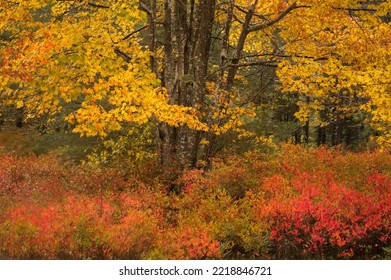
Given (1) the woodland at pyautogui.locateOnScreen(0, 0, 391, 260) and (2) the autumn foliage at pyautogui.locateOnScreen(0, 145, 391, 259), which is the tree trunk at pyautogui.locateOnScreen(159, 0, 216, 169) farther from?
(2) the autumn foliage at pyautogui.locateOnScreen(0, 145, 391, 259)

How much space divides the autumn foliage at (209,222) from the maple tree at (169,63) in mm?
1430

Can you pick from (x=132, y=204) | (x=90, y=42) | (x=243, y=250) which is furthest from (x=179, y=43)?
(x=243, y=250)

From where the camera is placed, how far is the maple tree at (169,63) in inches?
332

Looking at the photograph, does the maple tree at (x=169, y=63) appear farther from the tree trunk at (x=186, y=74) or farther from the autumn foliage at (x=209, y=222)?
the autumn foliage at (x=209, y=222)

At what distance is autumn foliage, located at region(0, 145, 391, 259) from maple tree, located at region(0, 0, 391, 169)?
143 cm

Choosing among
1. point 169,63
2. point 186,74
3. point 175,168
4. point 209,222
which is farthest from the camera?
point 169,63

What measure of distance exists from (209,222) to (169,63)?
5.12 metres

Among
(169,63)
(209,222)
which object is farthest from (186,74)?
(209,222)

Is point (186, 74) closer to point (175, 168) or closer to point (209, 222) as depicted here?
point (175, 168)

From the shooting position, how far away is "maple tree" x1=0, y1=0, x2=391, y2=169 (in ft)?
27.7

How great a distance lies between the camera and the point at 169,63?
12.0m

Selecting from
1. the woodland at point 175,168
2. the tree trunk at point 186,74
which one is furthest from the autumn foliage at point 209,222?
the tree trunk at point 186,74

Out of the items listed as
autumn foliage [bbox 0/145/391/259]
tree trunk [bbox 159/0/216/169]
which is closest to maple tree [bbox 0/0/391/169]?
tree trunk [bbox 159/0/216/169]
